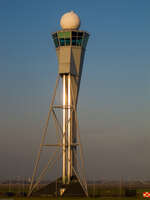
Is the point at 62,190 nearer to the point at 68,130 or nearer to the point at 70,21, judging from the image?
the point at 68,130

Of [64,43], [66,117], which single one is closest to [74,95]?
[66,117]

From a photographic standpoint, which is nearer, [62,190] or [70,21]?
[62,190]

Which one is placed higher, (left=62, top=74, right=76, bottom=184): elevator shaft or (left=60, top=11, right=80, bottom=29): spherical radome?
(left=60, top=11, right=80, bottom=29): spherical radome

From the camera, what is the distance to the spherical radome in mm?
90625

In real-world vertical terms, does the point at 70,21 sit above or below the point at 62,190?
above

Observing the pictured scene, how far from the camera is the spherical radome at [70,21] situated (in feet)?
297

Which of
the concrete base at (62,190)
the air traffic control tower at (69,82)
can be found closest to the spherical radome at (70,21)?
the air traffic control tower at (69,82)

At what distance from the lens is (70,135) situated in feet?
292

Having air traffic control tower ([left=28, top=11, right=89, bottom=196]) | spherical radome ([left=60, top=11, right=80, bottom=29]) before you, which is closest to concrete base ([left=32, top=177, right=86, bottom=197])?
air traffic control tower ([left=28, top=11, right=89, bottom=196])

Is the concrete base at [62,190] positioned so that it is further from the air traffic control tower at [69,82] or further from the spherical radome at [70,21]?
the spherical radome at [70,21]

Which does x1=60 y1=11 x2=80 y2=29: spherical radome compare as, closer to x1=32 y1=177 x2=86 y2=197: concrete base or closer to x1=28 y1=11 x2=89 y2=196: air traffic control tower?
x1=28 y1=11 x2=89 y2=196: air traffic control tower

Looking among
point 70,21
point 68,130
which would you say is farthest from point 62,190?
point 70,21

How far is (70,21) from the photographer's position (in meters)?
90.8

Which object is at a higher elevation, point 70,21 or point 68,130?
point 70,21
